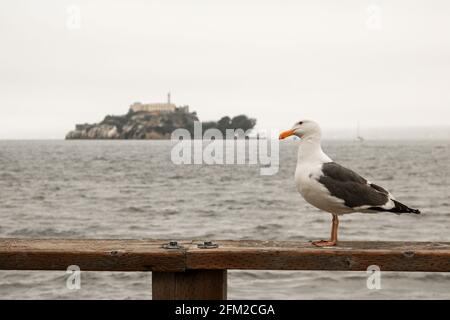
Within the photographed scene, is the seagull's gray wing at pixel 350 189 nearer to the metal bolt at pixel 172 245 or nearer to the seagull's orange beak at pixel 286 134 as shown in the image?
the seagull's orange beak at pixel 286 134

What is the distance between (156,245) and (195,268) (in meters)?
0.37

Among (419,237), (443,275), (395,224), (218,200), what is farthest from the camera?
(218,200)

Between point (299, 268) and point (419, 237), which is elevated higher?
point (299, 268)

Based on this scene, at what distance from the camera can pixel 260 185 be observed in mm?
45688

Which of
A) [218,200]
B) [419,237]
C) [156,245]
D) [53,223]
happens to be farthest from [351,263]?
[218,200]

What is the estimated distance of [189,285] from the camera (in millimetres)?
3574

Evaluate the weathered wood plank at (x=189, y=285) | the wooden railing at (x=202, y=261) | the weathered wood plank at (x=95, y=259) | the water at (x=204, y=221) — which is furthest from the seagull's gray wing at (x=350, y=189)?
the water at (x=204, y=221)

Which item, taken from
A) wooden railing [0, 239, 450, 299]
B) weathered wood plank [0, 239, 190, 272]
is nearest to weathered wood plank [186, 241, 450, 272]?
wooden railing [0, 239, 450, 299]

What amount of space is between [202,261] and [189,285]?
0.16 metres

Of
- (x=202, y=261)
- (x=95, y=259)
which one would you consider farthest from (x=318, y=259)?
(x=95, y=259)

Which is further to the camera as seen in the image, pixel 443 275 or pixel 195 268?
pixel 443 275

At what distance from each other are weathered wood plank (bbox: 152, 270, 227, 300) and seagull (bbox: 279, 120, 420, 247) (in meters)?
1.26
